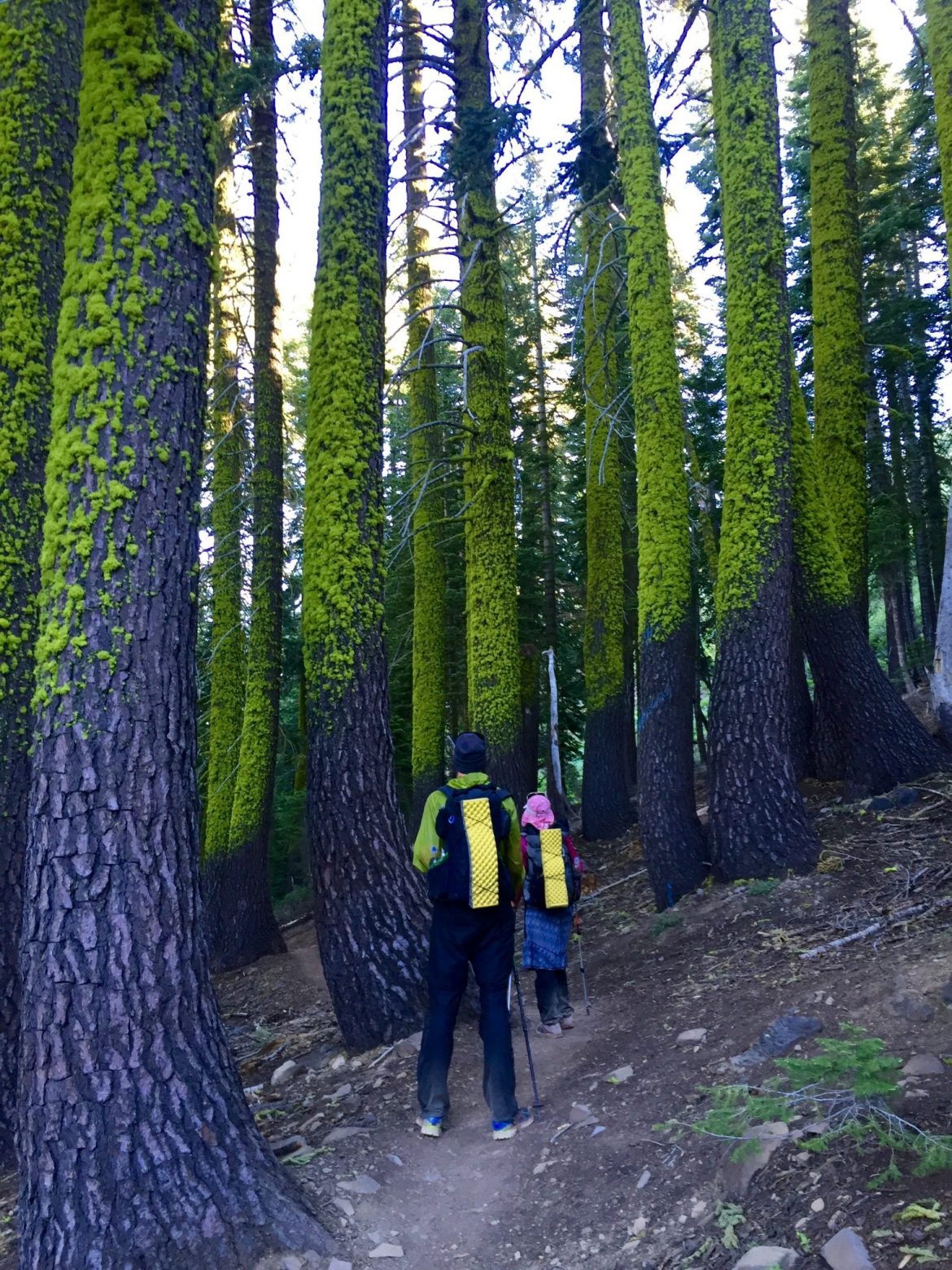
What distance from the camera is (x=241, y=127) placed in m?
12.6

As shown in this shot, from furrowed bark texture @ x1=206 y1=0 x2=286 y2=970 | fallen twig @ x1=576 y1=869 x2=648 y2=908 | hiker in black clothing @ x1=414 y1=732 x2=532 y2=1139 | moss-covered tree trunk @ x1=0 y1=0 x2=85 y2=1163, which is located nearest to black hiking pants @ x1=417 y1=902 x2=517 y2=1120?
hiker in black clothing @ x1=414 y1=732 x2=532 y2=1139

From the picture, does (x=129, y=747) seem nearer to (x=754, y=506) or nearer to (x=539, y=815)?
(x=539, y=815)

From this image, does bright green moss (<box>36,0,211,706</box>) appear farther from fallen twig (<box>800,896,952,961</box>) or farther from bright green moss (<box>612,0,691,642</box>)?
bright green moss (<box>612,0,691,642</box>)

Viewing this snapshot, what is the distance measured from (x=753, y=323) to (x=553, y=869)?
18.7 feet

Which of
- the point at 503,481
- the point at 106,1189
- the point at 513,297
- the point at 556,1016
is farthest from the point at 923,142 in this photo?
the point at 106,1189

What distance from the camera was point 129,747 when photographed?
374 centimetres

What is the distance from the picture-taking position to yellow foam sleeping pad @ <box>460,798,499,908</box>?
A: 16.5ft

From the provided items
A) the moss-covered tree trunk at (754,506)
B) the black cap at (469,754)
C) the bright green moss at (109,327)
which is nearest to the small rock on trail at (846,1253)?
the black cap at (469,754)

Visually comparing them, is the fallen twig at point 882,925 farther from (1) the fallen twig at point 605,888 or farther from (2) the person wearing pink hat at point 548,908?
(1) the fallen twig at point 605,888

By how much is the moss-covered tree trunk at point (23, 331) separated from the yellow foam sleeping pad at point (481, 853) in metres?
2.92

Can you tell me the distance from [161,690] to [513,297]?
14295 millimetres

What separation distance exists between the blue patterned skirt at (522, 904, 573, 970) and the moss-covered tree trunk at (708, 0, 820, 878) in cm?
221

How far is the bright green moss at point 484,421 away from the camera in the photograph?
33.9 feet

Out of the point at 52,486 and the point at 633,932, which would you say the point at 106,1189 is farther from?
the point at 633,932
